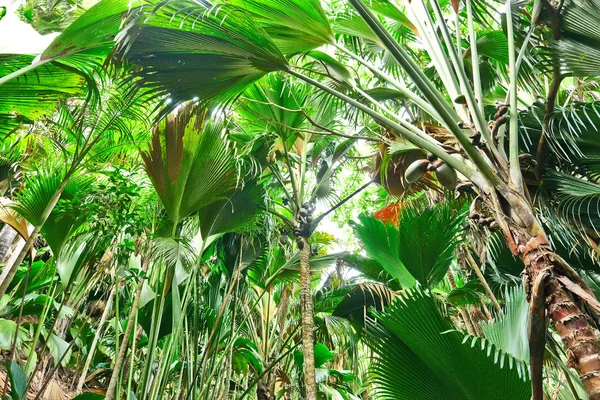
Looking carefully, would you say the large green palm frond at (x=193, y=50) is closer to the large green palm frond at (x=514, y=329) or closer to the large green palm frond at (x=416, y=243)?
the large green palm frond at (x=416, y=243)

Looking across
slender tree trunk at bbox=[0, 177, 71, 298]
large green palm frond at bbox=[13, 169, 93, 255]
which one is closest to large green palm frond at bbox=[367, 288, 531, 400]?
slender tree trunk at bbox=[0, 177, 71, 298]

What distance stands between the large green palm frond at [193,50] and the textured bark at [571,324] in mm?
1376

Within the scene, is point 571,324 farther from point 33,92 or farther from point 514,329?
point 33,92

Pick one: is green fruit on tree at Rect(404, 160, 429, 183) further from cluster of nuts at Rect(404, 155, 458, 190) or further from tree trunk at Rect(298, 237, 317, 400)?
tree trunk at Rect(298, 237, 317, 400)

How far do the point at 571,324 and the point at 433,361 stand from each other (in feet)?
1.56

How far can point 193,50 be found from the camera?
194 cm

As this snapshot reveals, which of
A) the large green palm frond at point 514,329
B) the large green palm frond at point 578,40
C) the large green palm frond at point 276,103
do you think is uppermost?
the large green palm frond at point 276,103

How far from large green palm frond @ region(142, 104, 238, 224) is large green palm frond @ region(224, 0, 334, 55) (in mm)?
→ 586

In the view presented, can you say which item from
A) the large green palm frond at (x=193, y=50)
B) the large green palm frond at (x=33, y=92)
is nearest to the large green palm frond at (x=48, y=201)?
the large green palm frond at (x=33, y=92)

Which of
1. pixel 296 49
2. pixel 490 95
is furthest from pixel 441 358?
pixel 490 95

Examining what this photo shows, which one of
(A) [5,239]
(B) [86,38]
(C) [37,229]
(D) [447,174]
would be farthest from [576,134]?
(A) [5,239]

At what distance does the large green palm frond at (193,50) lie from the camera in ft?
5.98

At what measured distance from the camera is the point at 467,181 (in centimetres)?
199

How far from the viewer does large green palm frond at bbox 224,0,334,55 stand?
220 centimetres
